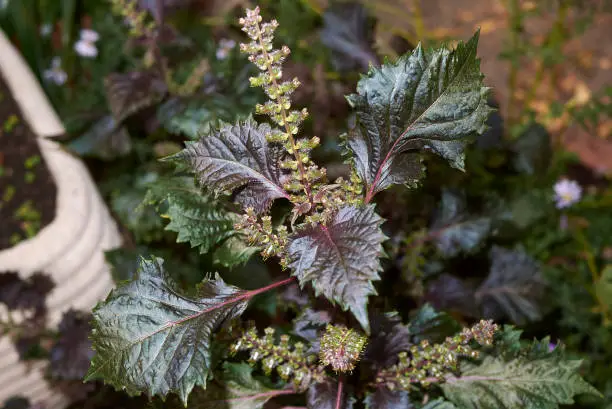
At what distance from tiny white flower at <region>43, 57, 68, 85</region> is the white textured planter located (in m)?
0.43

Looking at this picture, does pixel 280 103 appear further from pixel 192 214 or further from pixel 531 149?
pixel 531 149

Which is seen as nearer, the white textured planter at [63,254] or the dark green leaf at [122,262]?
the dark green leaf at [122,262]

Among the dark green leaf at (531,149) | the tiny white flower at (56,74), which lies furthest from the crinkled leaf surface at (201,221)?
the tiny white flower at (56,74)

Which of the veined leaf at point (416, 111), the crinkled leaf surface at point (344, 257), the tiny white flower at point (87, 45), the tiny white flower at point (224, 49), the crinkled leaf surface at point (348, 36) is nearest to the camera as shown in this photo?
the crinkled leaf surface at point (344, 257)

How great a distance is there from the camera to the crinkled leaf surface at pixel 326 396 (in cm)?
86

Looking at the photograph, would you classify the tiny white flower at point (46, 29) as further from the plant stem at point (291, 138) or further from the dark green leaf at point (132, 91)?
the plant stem at point (291, 138)

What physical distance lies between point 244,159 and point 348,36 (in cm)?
79

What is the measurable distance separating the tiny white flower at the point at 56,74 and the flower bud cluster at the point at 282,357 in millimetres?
1422

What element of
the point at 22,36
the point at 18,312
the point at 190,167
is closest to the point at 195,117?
the point at 190,167

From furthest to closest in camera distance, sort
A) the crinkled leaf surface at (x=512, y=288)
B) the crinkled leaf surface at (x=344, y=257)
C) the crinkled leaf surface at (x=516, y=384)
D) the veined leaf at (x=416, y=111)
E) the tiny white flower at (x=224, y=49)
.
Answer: the tiny white flower at (x=224, y=49) < the crinkled leaf surface at (x=512, y=288) < the crinkled leaf surface at (x=516, y=384) < the veined leaf at (x=416, y=111) < the crinkled leaf surface at (x=344, y=257)

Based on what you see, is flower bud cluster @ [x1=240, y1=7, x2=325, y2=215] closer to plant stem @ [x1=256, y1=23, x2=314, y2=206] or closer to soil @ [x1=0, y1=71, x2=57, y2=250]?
plant stem @ [x1=256, y1=23, x2=314, y2=206]

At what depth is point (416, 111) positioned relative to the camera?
81 centimetres

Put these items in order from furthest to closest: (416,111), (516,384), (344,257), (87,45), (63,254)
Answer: (87,45) < (63,254) < (516,384) < (416,111) < (344,257)

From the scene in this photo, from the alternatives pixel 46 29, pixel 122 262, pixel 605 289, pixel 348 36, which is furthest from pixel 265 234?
pixel 46 29
